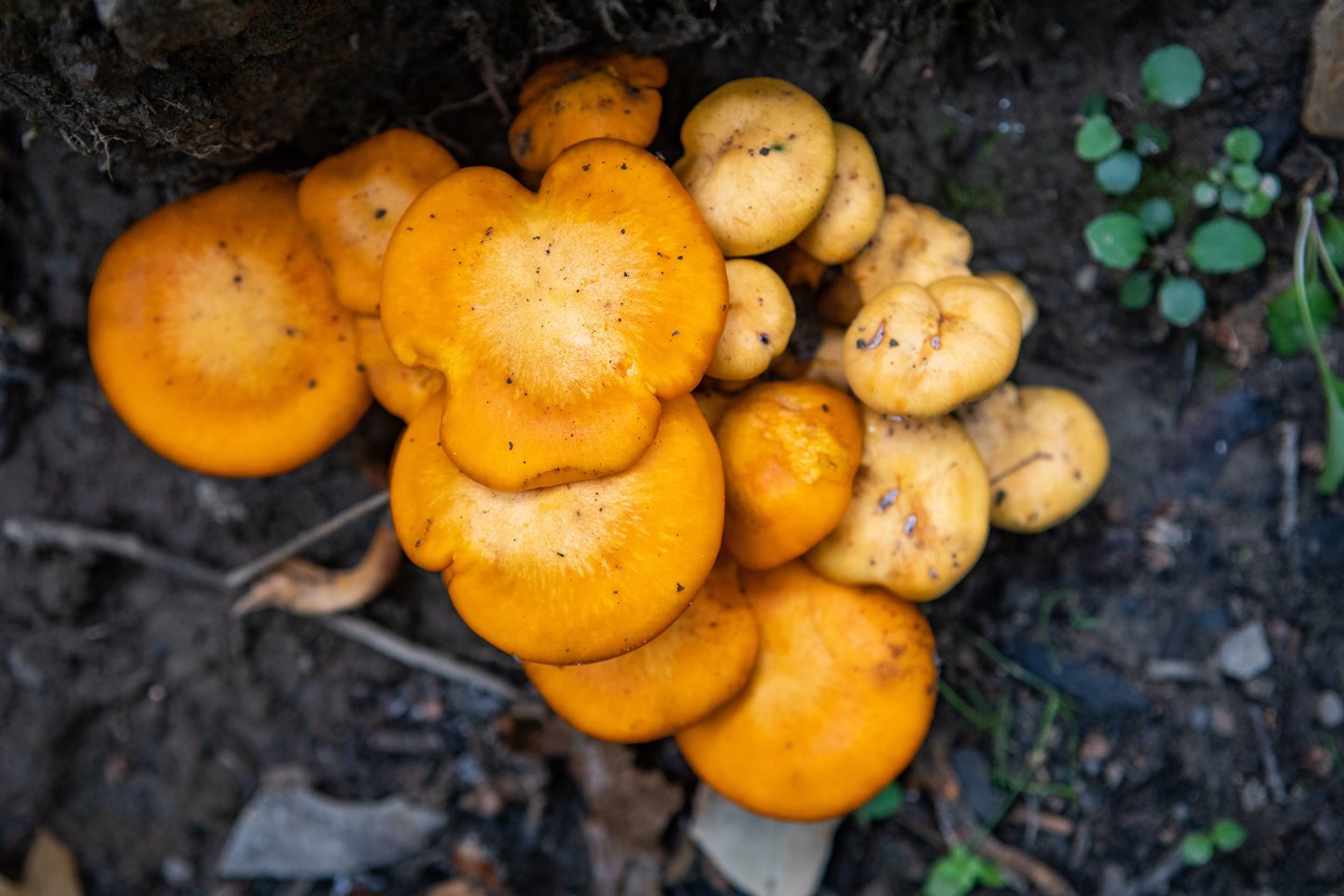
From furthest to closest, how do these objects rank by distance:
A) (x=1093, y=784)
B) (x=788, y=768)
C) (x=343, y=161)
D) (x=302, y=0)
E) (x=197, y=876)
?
1. (x=197, y=876)
2. (x=1093, y=784)
3. (x=788, y=768)
4. (x=343, y=161)
5. (x=302, y=0)

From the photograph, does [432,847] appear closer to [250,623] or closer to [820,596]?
[250,623]

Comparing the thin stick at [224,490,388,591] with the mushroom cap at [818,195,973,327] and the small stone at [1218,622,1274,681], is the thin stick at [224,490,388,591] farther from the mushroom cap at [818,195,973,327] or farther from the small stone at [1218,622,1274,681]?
Result: the small stone at [1218,622,1274,681]

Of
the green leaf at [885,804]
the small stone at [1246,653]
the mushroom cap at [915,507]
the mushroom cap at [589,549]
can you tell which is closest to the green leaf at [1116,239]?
the mushroom cap at [915,507]

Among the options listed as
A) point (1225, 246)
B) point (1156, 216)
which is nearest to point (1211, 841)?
point (1225, 246)

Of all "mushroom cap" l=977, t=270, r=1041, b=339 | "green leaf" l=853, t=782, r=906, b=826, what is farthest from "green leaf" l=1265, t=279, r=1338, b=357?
"green leaf" l=853, t=782, r=906, b=826

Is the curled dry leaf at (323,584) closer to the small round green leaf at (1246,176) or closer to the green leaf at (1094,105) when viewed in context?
the green leaf at (1094,105)

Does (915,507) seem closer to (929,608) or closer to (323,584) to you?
(929,608)

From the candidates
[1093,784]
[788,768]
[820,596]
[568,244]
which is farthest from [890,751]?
[568,244]
